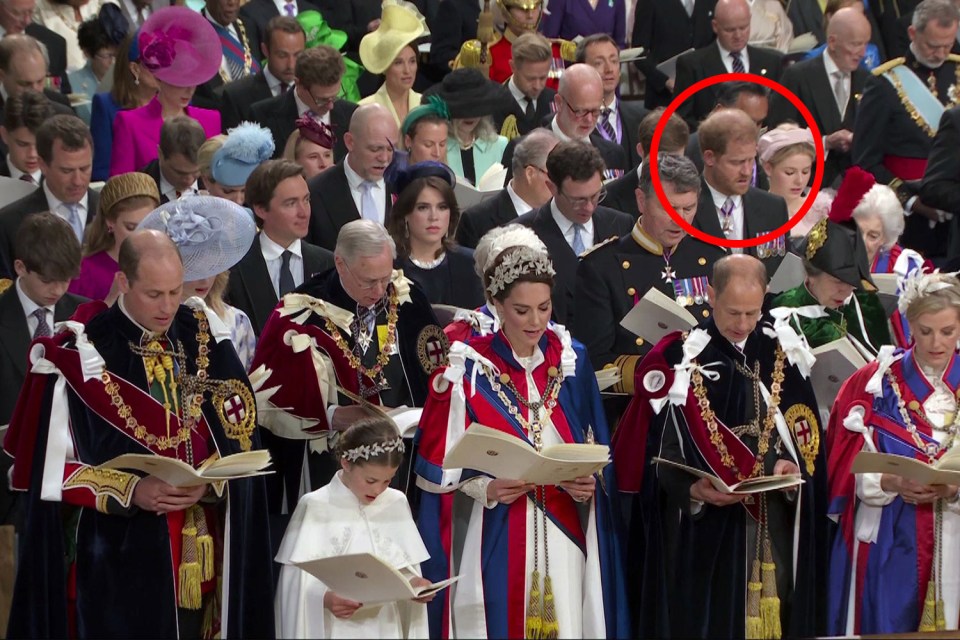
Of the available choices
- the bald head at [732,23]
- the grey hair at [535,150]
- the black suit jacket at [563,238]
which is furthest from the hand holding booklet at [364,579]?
the bald head at [732,23]

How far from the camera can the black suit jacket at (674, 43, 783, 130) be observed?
11578 mm

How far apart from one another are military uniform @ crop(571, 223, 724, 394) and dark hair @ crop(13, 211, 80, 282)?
7.06ft

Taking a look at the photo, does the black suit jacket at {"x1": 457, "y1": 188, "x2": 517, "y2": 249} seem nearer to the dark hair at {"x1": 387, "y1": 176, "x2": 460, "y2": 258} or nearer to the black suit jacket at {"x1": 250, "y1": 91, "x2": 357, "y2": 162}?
the dark hair at {"x1": 387, "y1": 176, "x2": 460, "y2": 258}

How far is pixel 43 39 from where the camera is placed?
11281mm

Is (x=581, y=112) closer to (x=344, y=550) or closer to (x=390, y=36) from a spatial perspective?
(x=390, y=36)

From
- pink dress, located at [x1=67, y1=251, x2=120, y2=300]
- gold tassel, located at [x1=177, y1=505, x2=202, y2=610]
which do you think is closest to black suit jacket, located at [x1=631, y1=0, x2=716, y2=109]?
pink dress, located at [x1=67, y1=251, x2=120, y2=300]

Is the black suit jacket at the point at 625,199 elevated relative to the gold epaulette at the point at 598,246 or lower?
elevated

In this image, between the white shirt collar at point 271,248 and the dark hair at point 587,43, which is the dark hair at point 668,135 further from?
the white shirt collar at point 271,248

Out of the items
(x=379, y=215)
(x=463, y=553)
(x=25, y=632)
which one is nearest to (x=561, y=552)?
(x=463, y=553)

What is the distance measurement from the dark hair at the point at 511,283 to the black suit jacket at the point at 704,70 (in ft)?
15.9

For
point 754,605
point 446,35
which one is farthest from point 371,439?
point 446,35

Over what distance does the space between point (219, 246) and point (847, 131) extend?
17.0ft

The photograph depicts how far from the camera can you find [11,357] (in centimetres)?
747

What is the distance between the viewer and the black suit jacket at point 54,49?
1123 centimetres
